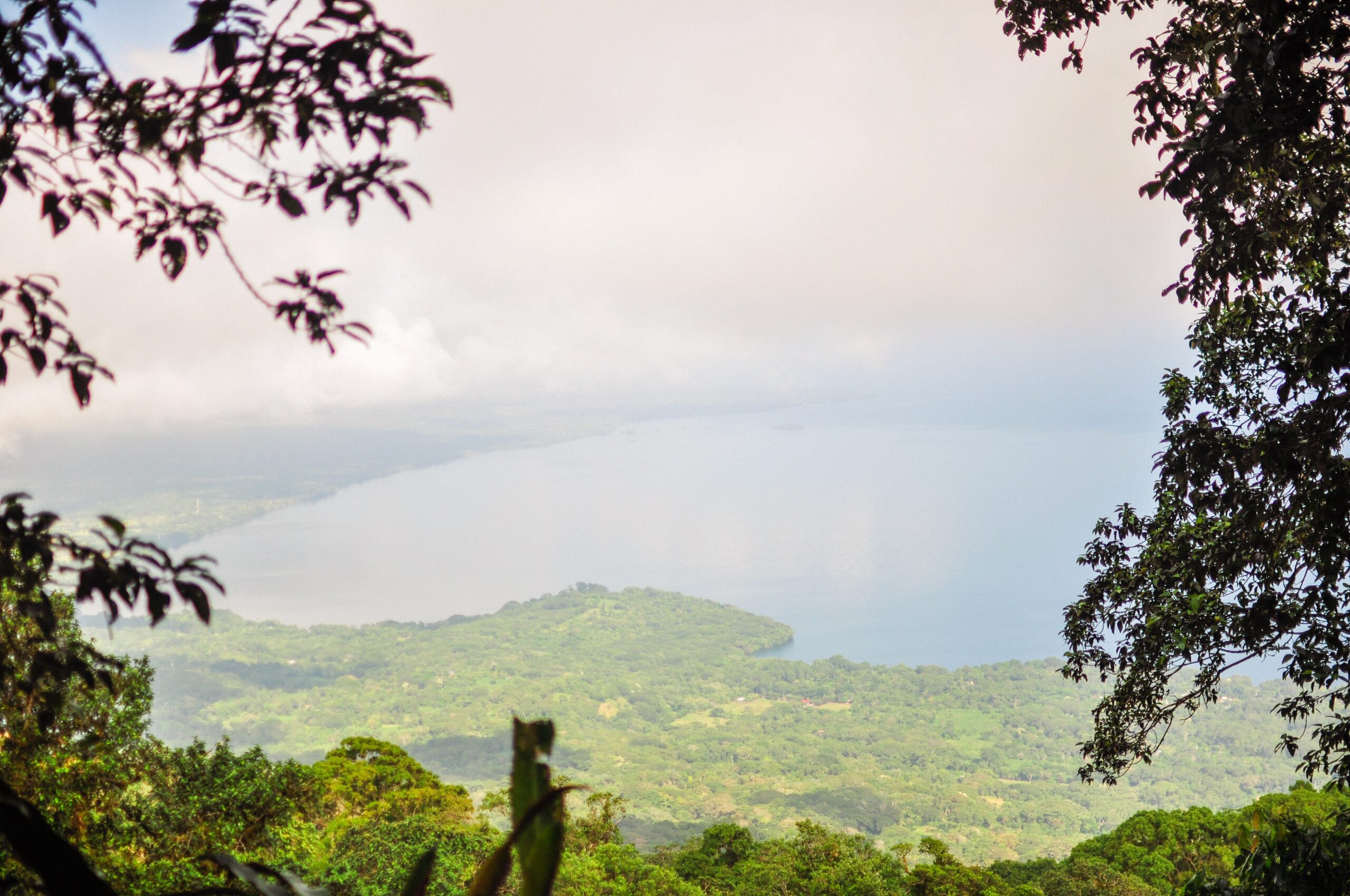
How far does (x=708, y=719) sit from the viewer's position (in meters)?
43.9

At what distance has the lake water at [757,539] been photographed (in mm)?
59469

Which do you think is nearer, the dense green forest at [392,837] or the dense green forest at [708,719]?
the dense green forest at [392,837]

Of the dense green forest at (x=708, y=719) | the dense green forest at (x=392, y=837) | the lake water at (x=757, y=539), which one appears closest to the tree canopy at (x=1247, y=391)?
the dense green forest at (x=392, y=837)

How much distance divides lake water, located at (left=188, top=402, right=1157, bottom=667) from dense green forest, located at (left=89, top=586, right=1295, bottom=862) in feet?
17.0

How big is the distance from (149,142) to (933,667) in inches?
1992

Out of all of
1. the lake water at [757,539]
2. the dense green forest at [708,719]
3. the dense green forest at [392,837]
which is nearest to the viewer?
the dense green forest at [392,837]

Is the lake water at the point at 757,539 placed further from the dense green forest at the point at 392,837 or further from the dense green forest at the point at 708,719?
the dense green forest at the point at 392,837

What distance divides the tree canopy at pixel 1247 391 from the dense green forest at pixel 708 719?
22.3 m

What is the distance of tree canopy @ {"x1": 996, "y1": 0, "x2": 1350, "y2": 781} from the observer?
85.5 inches

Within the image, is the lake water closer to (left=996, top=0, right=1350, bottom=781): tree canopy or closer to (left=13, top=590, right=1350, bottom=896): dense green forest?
(left=13, top=590, right=1350, bottom=896): dense green forest

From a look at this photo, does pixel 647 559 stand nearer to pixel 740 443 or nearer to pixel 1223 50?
pixel 740 443

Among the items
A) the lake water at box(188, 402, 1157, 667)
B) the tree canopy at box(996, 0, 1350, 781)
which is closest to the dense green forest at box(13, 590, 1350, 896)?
the tree canopy at box(996, 0, 1350, 781)

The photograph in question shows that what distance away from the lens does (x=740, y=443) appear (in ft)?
457

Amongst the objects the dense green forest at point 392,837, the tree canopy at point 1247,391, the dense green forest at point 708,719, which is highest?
the tree canopy at point 1247,391
